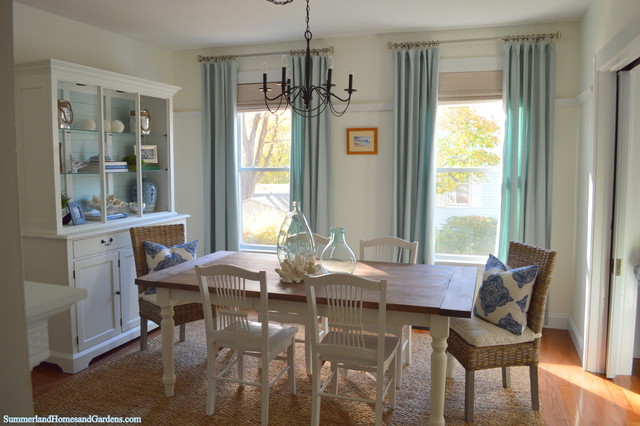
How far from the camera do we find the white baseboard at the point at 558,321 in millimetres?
4484

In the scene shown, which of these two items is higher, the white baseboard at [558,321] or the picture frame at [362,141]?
the picture frame at [362,141]

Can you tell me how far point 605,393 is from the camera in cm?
325

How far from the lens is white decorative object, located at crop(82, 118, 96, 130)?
12.8ft

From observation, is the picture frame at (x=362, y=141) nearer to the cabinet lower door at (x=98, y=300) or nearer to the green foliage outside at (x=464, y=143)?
the green foliage outside at (x=464, y=143)

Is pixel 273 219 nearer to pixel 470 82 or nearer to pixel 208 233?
pixel 208 233

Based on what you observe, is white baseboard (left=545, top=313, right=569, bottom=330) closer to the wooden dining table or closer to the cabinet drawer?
the wooden dining table

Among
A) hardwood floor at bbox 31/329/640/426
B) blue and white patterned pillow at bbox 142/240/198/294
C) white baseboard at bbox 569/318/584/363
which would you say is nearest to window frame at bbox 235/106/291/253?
blue and white patterned pillow at bbox 142/240/198/294

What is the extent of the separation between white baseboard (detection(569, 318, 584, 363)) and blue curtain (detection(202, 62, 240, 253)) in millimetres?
3242

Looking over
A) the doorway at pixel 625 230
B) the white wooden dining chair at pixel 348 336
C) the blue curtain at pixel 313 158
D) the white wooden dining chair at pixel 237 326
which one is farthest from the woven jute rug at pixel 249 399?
the blue curtain at pixel 313 158

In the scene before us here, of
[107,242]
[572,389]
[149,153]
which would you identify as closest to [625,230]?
[572,389]

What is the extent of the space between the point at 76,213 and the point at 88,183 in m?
0.28

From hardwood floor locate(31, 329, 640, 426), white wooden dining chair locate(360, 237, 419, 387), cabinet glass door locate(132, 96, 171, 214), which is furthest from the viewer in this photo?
cabinet glass door locate(132, 96, 171, 214)

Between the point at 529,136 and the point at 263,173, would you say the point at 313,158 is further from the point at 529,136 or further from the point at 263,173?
the point at 529,136

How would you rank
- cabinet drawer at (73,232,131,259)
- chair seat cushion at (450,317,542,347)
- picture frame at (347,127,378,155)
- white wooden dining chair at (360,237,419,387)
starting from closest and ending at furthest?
chair seat cushion at (450,317,542,347) → white wooden dining chair at (360,237,419,387) → cabinet drawer at (73,232,131,259) → picture frame at (347,127,378,155)
